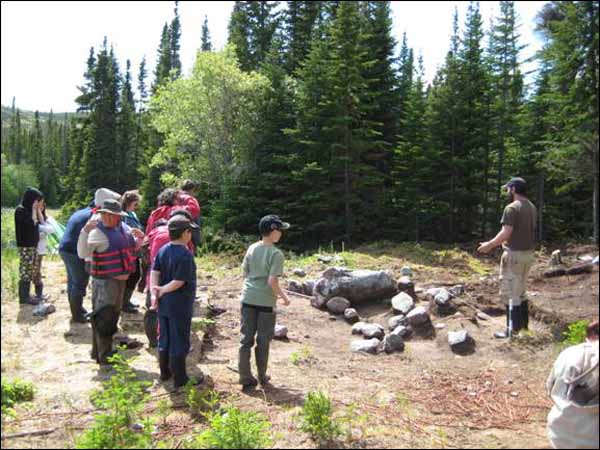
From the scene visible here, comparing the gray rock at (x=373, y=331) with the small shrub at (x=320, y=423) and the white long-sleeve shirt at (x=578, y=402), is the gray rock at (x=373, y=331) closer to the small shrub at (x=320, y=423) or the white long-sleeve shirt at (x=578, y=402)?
the small shrub at (x=320, y=423)

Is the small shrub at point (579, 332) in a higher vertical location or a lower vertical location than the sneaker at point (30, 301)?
higher

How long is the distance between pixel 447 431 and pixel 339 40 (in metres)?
19.2

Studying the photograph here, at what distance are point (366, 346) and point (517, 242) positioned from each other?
281 cm

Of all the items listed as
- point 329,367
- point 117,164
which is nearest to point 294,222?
point 329,367

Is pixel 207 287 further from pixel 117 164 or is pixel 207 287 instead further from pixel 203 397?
pixel 117 164

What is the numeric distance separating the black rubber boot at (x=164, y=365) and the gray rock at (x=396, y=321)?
456cm

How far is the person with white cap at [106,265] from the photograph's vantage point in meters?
5.91

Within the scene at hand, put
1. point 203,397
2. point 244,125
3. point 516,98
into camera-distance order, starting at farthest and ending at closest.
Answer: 1. point 244,125
2. point 516,98
3. point 203,397

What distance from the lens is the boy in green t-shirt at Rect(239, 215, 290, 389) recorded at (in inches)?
221

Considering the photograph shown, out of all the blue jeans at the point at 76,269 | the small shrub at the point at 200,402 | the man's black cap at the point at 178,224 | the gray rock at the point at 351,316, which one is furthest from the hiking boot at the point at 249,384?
the gray rock at the point at 351,316

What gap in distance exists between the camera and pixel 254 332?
19.1 ft

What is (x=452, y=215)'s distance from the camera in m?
19.4

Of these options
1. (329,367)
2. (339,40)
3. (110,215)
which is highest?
(339,40)

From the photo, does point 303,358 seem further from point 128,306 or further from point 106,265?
point 128,306
